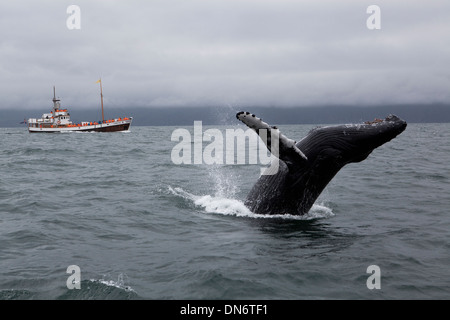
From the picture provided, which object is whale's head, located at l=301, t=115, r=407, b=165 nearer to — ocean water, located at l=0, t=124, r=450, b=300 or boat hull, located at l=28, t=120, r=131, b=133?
ocean water, located at l=0, t=124, r=450, b=300

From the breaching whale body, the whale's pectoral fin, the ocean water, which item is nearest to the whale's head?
the breaching whale body

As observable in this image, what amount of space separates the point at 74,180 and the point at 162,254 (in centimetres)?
1003

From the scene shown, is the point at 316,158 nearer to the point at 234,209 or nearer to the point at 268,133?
the point at 268,133

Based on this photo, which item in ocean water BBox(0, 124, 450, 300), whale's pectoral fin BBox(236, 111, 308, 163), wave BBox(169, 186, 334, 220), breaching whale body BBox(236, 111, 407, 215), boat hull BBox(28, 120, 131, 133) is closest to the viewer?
ocean water BBox(0, 124, 450, 300)

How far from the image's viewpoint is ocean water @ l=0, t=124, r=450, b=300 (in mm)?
5637

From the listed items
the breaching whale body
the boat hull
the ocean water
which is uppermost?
the boat hull

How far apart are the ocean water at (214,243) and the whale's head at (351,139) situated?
1.46m

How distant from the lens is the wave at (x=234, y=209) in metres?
9.52

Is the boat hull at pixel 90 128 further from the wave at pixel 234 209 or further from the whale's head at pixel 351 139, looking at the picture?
the whale's head at pixel 351 139

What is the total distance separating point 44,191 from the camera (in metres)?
13.6

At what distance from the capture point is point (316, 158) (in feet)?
28.9

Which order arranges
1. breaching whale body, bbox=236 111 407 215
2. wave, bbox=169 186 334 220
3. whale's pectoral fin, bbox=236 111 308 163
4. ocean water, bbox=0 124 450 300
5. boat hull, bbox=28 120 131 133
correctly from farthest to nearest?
boat hull, bbox=28 120 131 133, wave, bbox=169 186 334 220, breaching whale body, bbox=236 111 407 215, whale's pectoral fin, bbox=236 111 308 163, ocean water, bbox=0 124 450 300

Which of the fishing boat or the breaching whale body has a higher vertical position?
the fishing boat

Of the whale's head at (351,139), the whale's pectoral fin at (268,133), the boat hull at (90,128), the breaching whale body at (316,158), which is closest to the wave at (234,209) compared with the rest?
the breaching whale body at (316,158)
